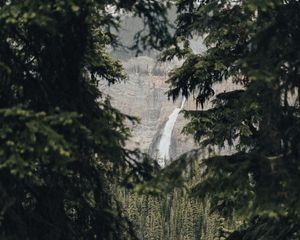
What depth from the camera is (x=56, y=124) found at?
6988 mm

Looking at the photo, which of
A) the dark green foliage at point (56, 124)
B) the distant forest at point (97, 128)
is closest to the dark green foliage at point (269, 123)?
the distant forest at point (97, 128)

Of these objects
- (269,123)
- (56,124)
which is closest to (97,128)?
(56,124)

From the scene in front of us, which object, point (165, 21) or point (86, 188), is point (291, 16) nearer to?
point (165, 21)

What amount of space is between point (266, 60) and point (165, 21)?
1.60 m

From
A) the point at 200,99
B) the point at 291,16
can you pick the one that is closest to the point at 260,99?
the point at 291,16

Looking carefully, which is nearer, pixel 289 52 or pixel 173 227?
pixel 289 52

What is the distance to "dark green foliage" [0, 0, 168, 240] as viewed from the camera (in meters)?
6.71

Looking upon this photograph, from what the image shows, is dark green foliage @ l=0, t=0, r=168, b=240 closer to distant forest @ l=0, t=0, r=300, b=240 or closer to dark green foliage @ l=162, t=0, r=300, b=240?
distant forest @ l=0, t=0, r=300, b=240

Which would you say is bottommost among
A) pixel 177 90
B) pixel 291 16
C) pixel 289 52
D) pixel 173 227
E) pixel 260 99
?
pixel 260 99

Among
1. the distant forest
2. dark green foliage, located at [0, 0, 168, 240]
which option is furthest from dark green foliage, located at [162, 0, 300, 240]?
dark green foliage, located at [0, 0, 168, 240]

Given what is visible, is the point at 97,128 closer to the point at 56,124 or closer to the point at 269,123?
the point at 56,124

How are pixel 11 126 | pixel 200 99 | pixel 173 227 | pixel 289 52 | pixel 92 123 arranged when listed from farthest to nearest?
pixel 173 227 < pixel 200 99 < pixel 289 52 < pixel 92 123 < pixel 11 126

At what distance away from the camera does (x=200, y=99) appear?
13.8m

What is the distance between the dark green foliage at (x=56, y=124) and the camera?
6711 mm
